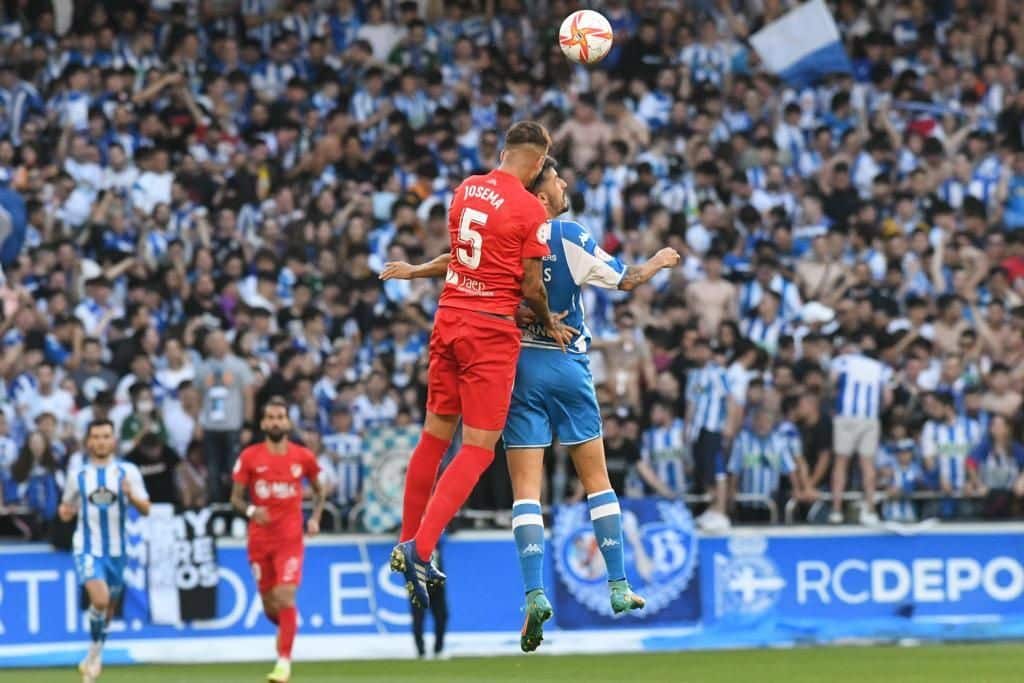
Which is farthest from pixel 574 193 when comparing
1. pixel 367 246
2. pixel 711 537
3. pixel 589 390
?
pixel 589 390

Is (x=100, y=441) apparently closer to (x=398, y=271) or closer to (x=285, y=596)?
(x=285, y=596)

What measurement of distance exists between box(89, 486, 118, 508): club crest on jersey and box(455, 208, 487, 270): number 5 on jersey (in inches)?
264

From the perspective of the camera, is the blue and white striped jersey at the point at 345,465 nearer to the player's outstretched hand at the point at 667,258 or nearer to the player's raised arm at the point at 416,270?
the player's raised arm at the point at 416,270

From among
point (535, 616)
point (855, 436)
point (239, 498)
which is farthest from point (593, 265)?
point (855, 436)

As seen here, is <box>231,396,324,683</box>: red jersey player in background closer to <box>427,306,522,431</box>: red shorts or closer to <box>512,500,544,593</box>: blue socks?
<box>512,500,544,593</box>: blue socks

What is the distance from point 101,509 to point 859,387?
8.16 metres

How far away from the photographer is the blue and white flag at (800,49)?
26281 mm

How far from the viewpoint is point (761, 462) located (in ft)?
68.9

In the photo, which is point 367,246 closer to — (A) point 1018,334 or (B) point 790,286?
(B) point 790,286

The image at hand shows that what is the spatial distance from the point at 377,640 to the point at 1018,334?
26.0ft

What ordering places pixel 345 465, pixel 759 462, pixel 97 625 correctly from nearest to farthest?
pixel 97 625 < pixel 345 465 < pixel 759 462

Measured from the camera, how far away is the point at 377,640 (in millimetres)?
20250

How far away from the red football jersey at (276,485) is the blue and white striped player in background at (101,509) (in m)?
1.04

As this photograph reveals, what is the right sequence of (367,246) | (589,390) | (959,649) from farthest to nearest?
(367,246) < (959,649) < (589,390)
